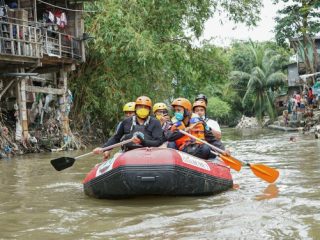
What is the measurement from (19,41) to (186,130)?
845 cm

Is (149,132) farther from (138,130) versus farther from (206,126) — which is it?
(206,126)

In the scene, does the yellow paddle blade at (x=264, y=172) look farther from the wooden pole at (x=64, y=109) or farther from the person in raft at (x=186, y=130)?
the wooden pole at (x=64, y=109)

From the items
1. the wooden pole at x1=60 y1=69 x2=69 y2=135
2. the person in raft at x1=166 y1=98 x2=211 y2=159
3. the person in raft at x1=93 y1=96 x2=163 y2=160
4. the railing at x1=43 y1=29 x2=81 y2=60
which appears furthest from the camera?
the wooden pole at x1=60 y1=69 x2=69 y2=135

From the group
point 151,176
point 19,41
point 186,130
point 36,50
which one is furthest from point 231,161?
point 36,50

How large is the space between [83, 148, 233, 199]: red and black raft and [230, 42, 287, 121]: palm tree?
35.1 meters

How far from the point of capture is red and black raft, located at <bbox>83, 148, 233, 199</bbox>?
685 centimetres

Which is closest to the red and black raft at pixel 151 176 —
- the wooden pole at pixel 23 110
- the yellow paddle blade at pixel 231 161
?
the yellow paddle blade at pixel 231 161

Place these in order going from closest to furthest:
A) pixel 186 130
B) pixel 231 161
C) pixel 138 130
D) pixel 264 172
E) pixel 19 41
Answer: pixel 138 130 → pixel 186 130 → pixel 264 172 → pixel 231 161 → pixel 19 41

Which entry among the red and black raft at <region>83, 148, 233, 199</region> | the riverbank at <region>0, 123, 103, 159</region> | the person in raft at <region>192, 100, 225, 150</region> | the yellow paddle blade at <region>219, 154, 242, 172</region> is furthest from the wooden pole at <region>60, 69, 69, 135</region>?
the red and black raft at <region>83, 148, 233, 199</region>

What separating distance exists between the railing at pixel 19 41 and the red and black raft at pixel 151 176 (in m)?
8.47

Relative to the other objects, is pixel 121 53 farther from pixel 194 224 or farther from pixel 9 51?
pixel 194 224

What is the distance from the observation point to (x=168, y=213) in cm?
630

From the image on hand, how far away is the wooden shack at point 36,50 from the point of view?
15646mm

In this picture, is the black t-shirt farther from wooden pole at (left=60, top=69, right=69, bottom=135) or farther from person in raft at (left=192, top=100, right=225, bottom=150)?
wooden pole at (left=60, top=69, right=69, bottom=135)
